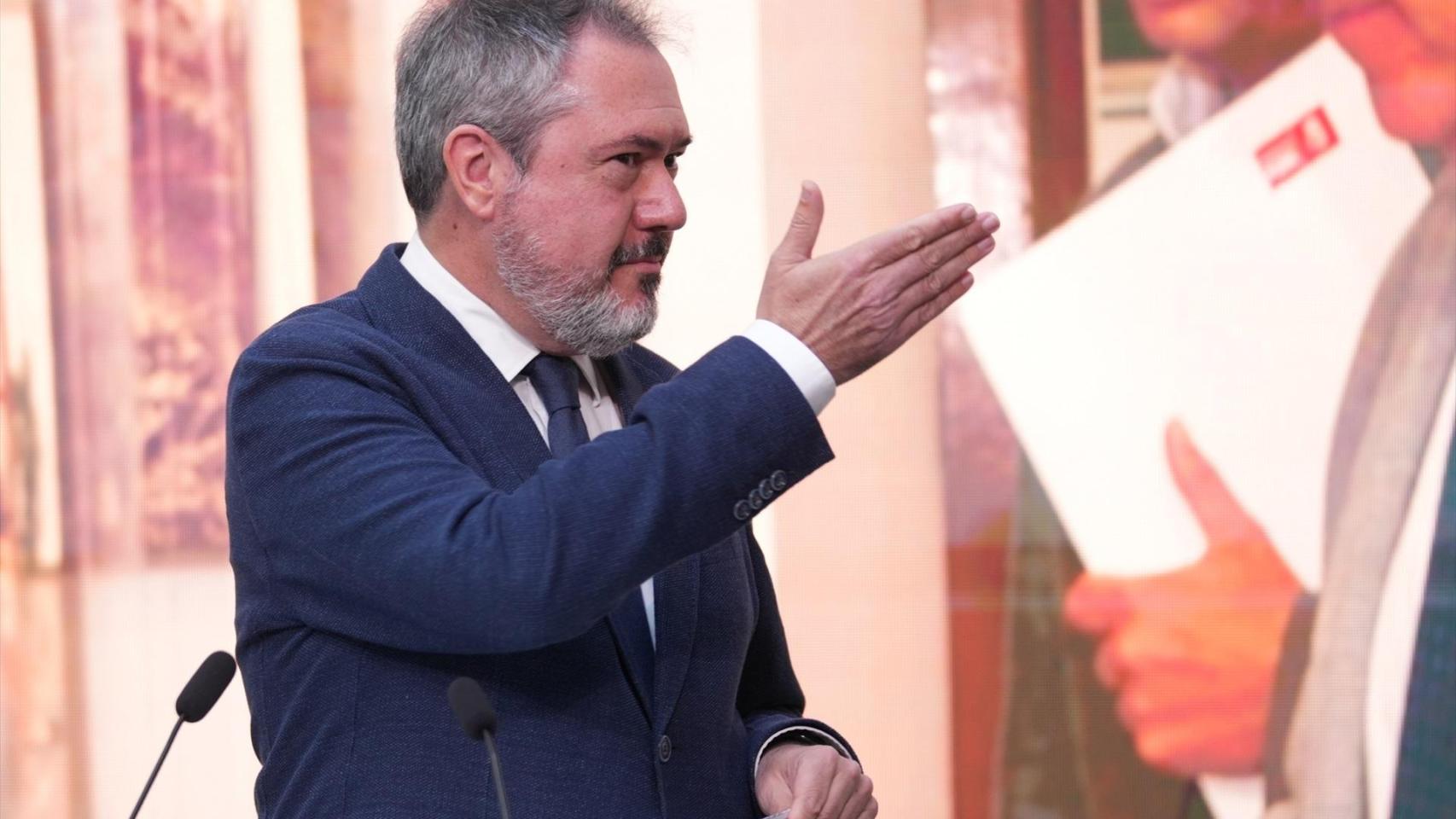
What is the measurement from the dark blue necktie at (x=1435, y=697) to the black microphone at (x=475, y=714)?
218 centimetres

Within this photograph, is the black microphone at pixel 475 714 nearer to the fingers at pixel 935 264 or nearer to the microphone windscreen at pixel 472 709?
the microphone windscreen at pixel 472 709

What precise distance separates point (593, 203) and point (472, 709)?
0.54 m

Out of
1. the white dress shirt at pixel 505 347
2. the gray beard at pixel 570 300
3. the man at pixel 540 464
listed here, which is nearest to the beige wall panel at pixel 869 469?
the man at pixel 540 464

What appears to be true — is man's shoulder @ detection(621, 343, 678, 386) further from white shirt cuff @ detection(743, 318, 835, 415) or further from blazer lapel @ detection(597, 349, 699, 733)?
white shirt cuff @ detection(743, 318, 835, 415)

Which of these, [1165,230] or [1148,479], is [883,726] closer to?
[1148,479]

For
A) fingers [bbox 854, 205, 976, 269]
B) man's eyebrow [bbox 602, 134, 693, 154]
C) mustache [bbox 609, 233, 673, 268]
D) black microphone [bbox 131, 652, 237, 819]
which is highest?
man's eyebrow [bbox 602, 134, 693, 154]

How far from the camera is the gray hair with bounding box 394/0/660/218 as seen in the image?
4.65ft

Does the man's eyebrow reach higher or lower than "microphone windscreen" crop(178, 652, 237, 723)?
higher

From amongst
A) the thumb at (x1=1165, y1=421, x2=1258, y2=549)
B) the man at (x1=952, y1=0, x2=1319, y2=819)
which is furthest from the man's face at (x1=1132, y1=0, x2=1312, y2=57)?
the thumb at (x1=1165, y1=421, x2=1258, y2=549)

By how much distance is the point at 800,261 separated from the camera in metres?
1.18

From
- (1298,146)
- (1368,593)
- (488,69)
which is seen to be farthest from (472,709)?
(1298,146)

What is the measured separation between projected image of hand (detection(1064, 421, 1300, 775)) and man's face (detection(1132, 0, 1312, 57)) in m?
0.73

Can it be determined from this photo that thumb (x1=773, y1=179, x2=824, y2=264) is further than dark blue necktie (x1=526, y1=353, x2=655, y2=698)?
No

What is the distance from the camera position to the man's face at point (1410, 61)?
2.76 meters
